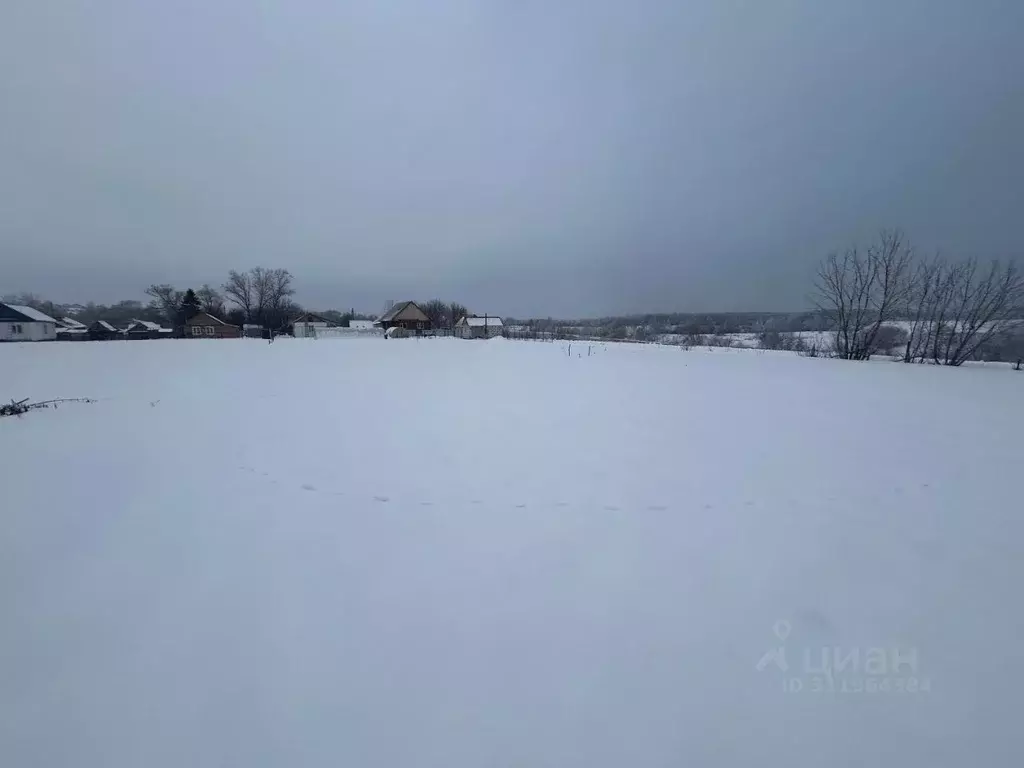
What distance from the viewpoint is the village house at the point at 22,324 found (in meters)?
30.9

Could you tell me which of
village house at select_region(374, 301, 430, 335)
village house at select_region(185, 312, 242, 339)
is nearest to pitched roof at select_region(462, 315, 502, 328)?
village house at select_region(374, 301, 430, 335)

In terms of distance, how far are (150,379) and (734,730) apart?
14079 millimetres

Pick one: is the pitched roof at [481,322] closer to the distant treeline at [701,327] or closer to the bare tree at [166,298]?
the distant treeline at [701,327]

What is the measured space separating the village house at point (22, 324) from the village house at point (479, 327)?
34.9 meters

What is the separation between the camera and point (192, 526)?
3076 millimetres

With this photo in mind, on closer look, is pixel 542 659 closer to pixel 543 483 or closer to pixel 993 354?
pixel 543 483

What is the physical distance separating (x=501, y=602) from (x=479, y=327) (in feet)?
154

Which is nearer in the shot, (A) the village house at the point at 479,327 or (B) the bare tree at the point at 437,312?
(A) the village house at the point at 479,327

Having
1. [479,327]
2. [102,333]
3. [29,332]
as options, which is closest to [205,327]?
[102,333]

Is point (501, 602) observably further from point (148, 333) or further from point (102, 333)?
point (102, 333)

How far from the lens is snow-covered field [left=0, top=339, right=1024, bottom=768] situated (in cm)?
164

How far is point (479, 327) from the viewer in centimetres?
4841

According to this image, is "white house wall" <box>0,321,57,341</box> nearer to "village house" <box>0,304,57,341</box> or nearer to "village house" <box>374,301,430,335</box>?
"village house" <box>0,304,57,341</box>

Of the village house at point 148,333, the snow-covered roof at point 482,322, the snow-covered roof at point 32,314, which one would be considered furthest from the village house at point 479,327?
the snow-covered roof at point 32,314
